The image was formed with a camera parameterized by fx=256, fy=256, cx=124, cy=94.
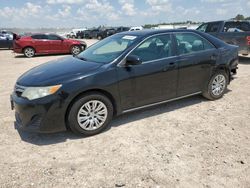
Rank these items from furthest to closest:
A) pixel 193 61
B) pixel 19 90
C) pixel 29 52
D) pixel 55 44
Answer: pixel 55 44 < pixel 29 52 < pixel 193 61 < pixel 19 90

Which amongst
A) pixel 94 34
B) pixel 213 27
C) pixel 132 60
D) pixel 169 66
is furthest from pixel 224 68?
pixel 94 34

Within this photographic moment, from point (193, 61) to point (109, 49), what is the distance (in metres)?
1.65

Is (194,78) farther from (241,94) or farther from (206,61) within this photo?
(241,94)

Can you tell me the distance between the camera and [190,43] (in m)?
5.08

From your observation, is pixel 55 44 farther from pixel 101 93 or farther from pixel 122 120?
pixel 101 93

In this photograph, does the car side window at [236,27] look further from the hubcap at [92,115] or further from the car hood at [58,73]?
the hubcap at [92,115]

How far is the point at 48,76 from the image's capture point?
3953 mm

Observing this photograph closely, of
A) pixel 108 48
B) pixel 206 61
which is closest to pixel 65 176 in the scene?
pixel 108 48

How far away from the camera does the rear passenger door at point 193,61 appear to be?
16.0 ft

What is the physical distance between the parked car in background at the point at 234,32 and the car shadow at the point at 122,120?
544 centimetres

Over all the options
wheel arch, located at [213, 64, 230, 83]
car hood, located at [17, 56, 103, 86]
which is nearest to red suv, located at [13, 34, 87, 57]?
wheel arch, located at [213, 64, 230, 83]

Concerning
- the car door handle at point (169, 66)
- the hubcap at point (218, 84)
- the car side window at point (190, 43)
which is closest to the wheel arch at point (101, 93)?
the car door handle at point (169, 66)

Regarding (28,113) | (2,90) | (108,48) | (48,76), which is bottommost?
(2,90)

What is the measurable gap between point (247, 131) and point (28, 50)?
1401 centimetres
